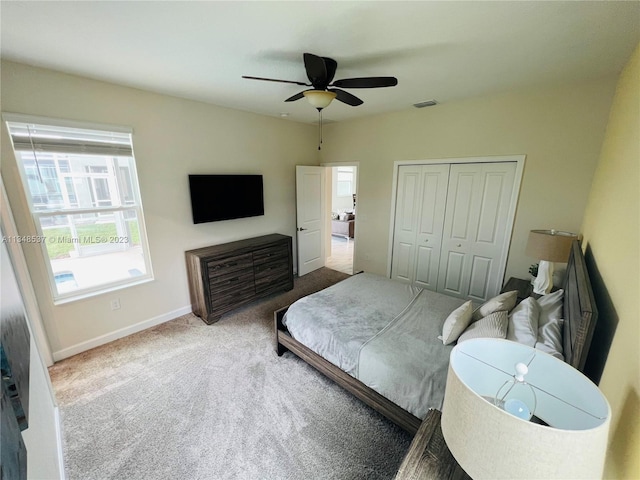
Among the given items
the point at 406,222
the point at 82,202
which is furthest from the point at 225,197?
the point at 406,222

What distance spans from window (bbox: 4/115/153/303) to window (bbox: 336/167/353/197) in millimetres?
6663

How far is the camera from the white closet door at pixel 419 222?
143 inches

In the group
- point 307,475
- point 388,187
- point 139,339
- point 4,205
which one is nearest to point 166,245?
point 139,339

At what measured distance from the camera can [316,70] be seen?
72.5 inches

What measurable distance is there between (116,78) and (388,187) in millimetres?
3473

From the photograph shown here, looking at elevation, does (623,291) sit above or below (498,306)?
above

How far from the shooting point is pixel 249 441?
1.77 metres

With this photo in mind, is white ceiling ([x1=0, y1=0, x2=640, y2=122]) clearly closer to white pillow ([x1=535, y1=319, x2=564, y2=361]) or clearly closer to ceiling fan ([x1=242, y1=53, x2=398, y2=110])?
ceiling fan ([x1=242, y1=53, x2=398, y2=110])

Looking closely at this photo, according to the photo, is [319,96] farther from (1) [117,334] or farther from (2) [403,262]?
(1) [117,334]

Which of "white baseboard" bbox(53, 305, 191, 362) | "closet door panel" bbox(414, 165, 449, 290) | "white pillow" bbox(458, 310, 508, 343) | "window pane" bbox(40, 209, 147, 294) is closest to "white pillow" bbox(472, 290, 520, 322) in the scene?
"white pillow" bbox(458, 310, 508, 343)

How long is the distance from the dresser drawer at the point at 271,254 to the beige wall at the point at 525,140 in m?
1.70

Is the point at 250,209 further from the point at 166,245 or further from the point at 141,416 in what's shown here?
the point at 141,416

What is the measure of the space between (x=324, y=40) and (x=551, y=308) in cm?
244

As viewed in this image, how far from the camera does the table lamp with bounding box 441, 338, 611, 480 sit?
58cm
